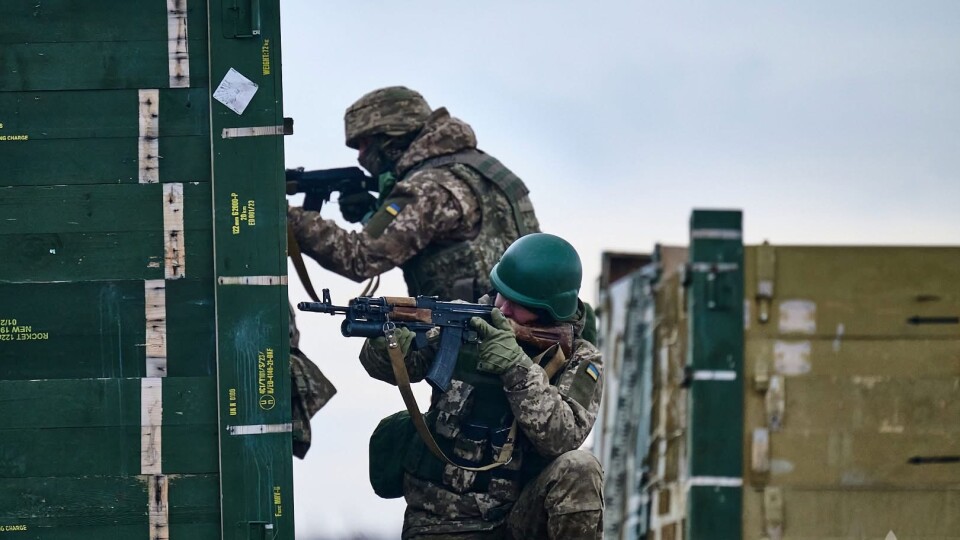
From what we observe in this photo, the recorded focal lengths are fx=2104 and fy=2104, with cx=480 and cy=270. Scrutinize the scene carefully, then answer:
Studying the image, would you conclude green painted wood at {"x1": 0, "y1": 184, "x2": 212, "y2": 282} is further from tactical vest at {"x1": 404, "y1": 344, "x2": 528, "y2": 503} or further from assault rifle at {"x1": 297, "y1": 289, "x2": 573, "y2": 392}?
tactical vest at {"x1": 404, "y1": 344, "x2": 528, "y2": 503}

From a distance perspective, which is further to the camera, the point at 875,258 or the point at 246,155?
the point at 875,258

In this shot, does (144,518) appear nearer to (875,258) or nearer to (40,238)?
(40,238)

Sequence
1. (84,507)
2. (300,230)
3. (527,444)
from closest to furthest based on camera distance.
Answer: (84,507), (527,444), (300,230)

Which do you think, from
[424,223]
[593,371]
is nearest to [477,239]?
[424,223]

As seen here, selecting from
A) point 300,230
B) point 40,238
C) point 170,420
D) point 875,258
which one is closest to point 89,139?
point 40,238

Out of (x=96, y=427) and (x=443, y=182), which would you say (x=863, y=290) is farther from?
(x=96, y=427)

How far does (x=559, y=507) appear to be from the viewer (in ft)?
25.3

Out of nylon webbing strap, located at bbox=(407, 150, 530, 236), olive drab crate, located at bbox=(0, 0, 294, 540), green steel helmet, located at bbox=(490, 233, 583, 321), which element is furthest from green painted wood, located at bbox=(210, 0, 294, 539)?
nylon webbing strap, located at bbox=(407, 150, 530, 236)

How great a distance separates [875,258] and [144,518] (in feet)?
10.0

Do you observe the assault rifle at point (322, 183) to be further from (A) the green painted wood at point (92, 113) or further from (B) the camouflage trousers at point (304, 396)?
(A) the green painted wood at point (92, 113)

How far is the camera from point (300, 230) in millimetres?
8914

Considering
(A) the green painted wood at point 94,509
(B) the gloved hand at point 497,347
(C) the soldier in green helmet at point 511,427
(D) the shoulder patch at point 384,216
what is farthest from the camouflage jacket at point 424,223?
(A) the green painted wood at point 94,509

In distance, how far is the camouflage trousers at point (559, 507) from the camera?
7.73 meters

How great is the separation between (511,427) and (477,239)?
60.4 inches
